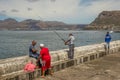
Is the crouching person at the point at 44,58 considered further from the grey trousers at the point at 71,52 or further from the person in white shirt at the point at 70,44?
the grey trousers at the point at 71,52

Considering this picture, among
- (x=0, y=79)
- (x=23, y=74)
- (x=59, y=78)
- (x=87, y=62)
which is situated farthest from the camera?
(x=87, y=62)

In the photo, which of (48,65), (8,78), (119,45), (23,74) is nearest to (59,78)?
(48,65)

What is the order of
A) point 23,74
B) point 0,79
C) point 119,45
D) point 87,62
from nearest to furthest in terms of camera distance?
point 0,79 → point 23,74 → point 87,62 → point 119,45

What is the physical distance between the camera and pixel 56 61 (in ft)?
39.0

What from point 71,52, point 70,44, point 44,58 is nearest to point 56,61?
point 71,52

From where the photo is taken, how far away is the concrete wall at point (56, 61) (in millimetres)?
8891

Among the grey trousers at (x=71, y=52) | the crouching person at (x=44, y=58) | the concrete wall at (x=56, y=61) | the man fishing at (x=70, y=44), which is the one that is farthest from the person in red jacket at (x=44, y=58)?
the grey trousers at (x=71, y=52)

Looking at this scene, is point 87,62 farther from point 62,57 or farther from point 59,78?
point 59,78

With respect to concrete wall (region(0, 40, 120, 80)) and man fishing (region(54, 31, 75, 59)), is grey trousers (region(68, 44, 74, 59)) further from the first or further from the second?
concrete wall (region(0, 40, 120, 80))

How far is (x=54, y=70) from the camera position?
10.9 meters

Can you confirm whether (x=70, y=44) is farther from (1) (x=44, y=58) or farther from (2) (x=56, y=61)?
(1) (x=44, y=58)

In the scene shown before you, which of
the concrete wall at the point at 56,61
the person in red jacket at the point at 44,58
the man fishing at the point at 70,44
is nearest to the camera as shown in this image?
the concrete wall at the point at 56,61

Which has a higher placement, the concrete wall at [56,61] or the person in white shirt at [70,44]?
the person in white shirt at [70,44]

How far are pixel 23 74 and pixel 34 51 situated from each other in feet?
5.38
